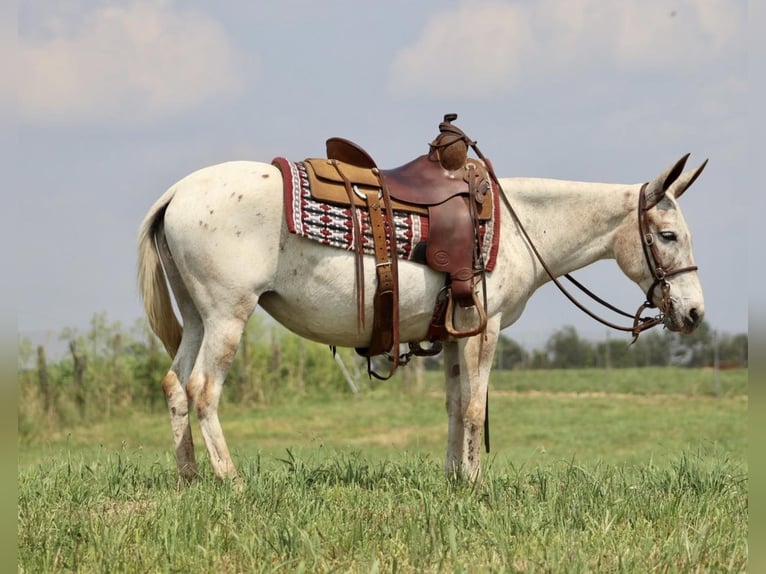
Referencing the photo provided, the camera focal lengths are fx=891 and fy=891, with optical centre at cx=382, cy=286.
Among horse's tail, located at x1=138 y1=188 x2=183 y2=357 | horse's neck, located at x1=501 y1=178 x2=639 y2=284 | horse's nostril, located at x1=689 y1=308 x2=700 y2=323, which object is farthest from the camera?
horse's neck, located at x1=501 y1=178 x2=639 y2=284

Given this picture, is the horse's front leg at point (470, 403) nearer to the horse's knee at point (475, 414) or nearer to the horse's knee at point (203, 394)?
the horse's knee at point (475, 414)

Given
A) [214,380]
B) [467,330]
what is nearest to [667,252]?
[467,330]

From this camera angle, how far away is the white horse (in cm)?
587

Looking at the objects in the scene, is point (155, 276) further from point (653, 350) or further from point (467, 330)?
point (653, 350)

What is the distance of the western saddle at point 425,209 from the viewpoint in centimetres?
607

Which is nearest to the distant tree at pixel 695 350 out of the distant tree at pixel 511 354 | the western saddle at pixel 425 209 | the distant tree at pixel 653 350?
the distant tree at pixel 653 350

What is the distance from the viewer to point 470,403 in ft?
20.5

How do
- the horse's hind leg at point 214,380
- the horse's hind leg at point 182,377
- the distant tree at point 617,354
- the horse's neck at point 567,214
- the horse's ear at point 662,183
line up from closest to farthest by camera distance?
the horse's hind leg at point 214,380 < the horse's hind leg at point 182,377 < the horse's ear at point 662,183 < the horse's neck at point 567,214 < the distant tree at point 617,354

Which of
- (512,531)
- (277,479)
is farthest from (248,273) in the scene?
(512,531)

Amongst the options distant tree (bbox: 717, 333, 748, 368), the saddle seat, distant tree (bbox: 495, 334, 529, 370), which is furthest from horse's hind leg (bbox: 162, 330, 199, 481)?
distant tree (bbox: 717, 333, 748, 368)

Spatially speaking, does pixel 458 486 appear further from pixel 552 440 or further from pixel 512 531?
pixel 552 440

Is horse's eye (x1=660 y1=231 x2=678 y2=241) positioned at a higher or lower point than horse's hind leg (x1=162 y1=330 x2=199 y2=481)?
higher

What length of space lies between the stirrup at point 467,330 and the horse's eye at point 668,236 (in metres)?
1.54

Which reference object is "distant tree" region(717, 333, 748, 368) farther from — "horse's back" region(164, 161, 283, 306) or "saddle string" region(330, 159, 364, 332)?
"horse's back" region(164, 161, 283, 306)
